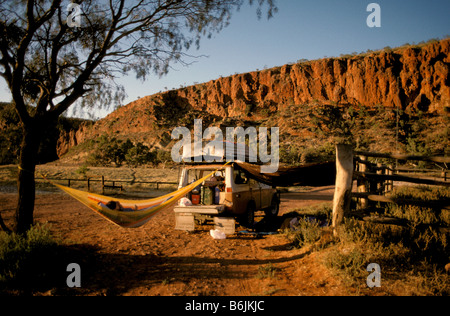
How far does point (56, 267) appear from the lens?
4195 millimetres

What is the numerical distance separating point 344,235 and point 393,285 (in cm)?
123

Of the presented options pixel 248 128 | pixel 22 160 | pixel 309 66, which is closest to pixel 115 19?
pixel 22 160

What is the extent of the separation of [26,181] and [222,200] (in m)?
4.45

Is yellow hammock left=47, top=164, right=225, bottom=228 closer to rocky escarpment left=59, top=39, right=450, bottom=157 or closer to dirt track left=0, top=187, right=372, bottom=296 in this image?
dirt track left=0, top=187, right=372, bottom=296

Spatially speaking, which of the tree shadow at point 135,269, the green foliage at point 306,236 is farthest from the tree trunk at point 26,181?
the green foliage at point 306,236

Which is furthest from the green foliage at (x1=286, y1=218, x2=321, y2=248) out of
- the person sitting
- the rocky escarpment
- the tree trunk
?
the rocky escarpment

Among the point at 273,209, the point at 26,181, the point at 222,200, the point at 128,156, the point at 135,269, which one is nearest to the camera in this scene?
the point at 135,269

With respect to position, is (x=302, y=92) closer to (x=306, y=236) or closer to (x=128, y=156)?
(x=128, y=156)

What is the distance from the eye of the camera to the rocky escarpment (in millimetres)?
61469

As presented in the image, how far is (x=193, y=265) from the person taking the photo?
4.84 metres

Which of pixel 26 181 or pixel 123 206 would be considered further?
pixel 123 206

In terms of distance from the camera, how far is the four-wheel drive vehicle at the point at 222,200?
22.7 feet

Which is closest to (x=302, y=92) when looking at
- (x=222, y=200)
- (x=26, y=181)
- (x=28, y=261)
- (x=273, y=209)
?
(x=273, y=209)

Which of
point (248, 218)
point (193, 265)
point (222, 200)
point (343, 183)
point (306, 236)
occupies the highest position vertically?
point (343, 183)
